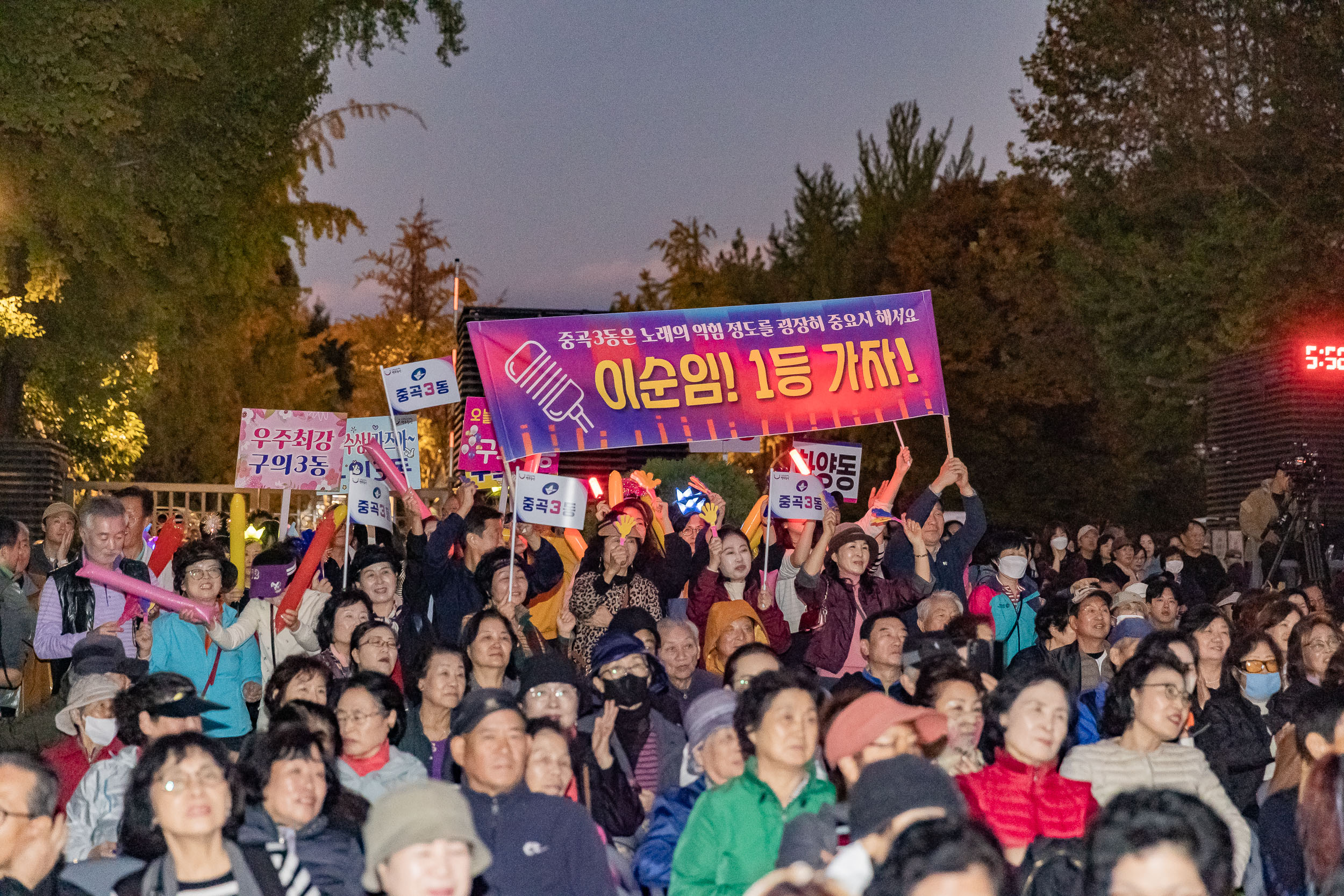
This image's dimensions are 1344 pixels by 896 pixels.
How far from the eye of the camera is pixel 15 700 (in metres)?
10.0

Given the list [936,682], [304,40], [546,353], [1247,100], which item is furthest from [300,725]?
[1247,100]

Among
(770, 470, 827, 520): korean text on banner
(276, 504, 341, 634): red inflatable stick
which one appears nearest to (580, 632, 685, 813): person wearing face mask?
(276, 504, 341, 634): red inflatable stick

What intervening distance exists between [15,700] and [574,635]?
350 centimetres

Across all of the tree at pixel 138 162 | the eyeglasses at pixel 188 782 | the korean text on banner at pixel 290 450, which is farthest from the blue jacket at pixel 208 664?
the tree at pixel 138 162

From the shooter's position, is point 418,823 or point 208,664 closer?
point 418,823

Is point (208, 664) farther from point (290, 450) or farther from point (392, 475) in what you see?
point (290, 450)

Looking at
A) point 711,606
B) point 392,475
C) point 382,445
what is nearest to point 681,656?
point 711,606

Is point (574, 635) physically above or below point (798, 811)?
above

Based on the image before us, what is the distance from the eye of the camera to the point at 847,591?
970cm

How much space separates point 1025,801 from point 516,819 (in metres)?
1.84

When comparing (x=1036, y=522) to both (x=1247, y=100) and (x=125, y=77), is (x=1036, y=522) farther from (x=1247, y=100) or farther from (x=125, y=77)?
(x=125, y=77)

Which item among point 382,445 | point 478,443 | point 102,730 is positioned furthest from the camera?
point 478,443

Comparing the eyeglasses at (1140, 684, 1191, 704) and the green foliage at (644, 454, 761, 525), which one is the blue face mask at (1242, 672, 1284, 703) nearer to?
the eyeglasses at (1140, 684, 1191, 704)

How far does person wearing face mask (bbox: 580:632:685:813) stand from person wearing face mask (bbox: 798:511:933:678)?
1.80 metres
